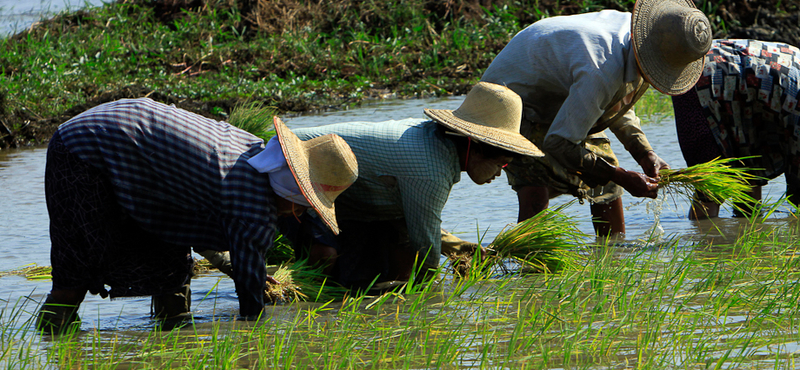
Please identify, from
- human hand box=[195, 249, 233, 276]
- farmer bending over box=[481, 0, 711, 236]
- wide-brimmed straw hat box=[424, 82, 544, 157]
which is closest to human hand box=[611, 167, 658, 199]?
farmer bending over box=[481, 0, 711, 236]

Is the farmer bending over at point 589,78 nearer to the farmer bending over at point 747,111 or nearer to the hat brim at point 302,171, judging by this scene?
the farmer bending over at point 747,111

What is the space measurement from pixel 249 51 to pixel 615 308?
9.97 metres

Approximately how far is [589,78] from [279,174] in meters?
1.57

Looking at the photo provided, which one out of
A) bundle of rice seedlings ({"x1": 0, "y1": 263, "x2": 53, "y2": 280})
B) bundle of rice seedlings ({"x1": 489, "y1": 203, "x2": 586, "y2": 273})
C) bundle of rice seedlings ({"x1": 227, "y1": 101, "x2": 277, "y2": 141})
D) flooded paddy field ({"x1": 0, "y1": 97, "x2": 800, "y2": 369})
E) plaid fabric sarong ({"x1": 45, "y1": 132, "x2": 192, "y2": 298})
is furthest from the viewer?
bundle of rice seedlings ({"x1": 227, "y1": 101, "x2": 277, "y2": 141})

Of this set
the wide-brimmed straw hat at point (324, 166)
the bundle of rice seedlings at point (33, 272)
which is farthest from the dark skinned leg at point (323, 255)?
the bundle of rice seedlings at point (33, 272)

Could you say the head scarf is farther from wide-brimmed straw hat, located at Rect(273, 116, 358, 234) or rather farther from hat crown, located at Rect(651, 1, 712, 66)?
hat crown, located at Rect(651, 1, 712, 66)

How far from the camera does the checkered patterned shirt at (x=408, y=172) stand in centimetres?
343

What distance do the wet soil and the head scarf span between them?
661 cm

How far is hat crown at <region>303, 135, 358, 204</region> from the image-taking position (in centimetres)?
310

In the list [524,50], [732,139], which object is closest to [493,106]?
[524,50]

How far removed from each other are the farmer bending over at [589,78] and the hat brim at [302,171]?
138cm

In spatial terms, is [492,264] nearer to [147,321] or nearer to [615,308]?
[615,308]

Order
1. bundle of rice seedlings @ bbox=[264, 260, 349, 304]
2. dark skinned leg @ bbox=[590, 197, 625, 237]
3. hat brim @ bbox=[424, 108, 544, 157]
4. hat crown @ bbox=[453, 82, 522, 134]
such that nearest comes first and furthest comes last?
hat brim @ bbox=[424, 108, 544, 157] < hat crown @ bbox=[453, 82, 522, 134] < bundle of rice seedlings @ bbox=[264, 260, 349, 304] < dark skinned leg @ bbox=[590, 197, 625, 237]

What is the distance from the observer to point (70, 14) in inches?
559
